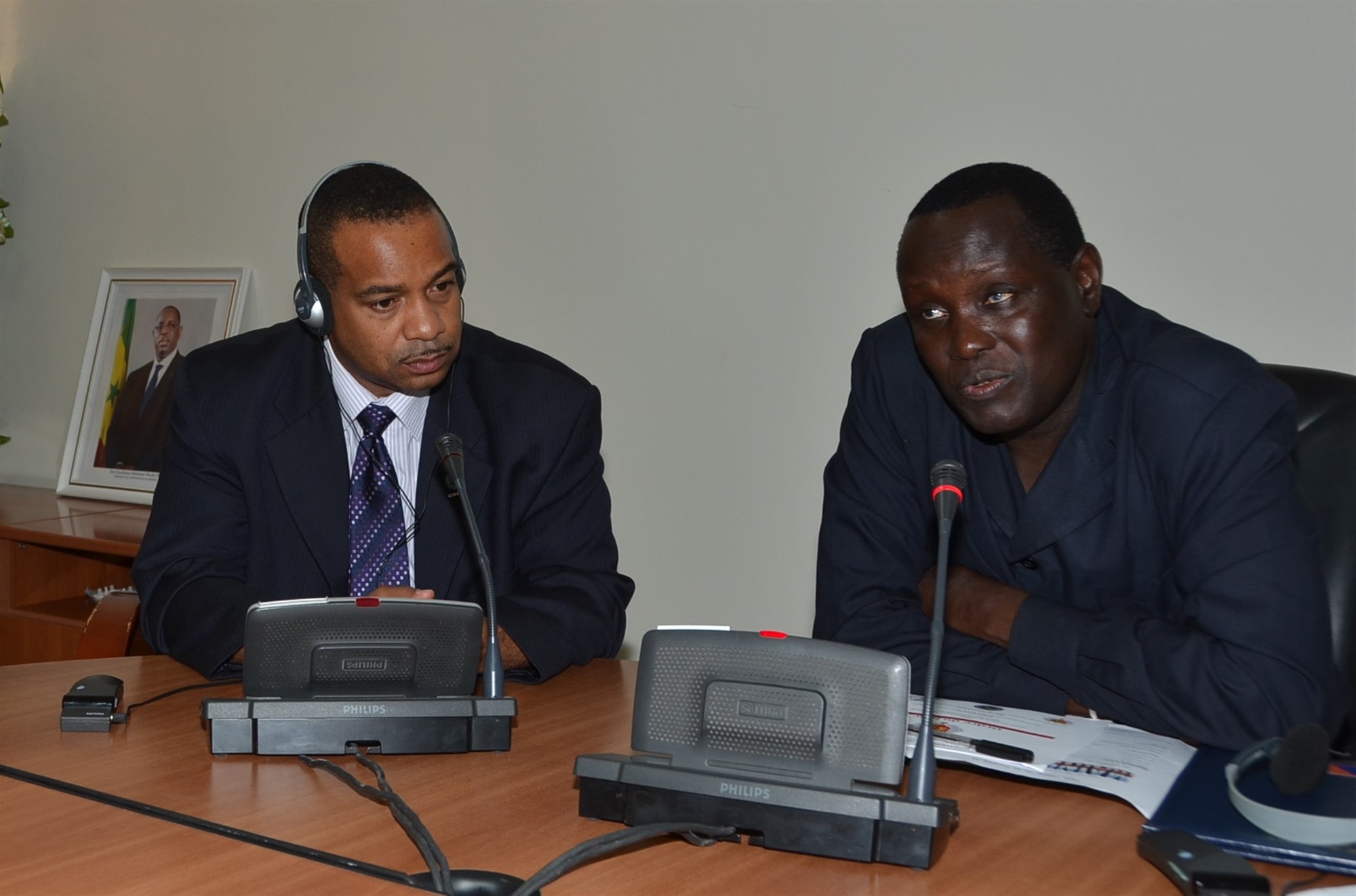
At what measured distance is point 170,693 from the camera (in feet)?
5.77

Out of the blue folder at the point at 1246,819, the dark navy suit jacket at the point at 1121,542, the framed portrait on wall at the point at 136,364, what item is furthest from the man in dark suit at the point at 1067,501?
the framed portrait on wall at the point at 136,364

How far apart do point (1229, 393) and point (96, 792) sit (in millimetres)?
1554

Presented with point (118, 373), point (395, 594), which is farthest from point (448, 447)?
point (118, 373)

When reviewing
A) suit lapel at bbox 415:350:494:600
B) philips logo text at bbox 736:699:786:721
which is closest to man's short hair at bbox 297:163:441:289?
suit lapel at bbox 415:350:494:600

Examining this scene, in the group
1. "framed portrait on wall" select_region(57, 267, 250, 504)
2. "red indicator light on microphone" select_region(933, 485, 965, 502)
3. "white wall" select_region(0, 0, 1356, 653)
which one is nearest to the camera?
"red indicator light on microphone" select_region(933, 485, 965, 502)

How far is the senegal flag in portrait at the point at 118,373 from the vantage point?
4.09 meters

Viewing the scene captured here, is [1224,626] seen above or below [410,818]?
above

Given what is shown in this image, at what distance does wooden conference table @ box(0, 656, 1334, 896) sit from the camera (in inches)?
45.0

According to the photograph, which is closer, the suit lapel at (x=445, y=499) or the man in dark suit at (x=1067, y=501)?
the man in dark suit at (x=1067, y=501)

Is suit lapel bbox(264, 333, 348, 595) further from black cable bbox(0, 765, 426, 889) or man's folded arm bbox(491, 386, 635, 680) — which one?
black cable bbox(0, 765, 426, 889)

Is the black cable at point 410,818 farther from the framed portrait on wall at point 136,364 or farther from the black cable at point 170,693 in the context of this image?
the framed portrait on wall at point 136,364

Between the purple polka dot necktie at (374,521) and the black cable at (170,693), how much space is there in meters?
0.31

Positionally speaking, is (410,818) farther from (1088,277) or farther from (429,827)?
(1088,277)

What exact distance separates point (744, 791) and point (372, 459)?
116cm
